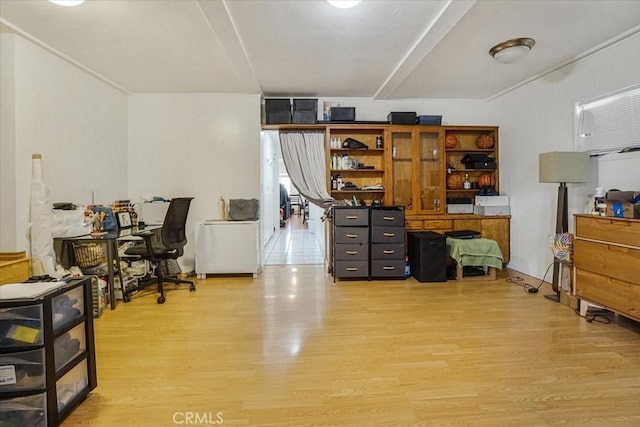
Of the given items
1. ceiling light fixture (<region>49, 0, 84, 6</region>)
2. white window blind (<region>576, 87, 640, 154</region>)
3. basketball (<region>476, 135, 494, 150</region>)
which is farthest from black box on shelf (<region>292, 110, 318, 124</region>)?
white window blind (<region>576, 87, 640, 154</region>)

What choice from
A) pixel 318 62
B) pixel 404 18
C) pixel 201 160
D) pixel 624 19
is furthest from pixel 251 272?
pixel 624 19

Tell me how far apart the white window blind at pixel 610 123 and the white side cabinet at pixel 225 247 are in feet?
13.0

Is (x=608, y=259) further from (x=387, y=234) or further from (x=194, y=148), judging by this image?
(x=194, y=148)

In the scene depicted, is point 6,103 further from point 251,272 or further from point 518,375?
point 518,375

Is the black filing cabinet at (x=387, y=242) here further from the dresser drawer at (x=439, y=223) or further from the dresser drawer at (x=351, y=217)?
the dresser drawer at (x=439, y=223)

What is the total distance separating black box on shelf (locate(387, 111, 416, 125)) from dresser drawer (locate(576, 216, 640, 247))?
2.49 m

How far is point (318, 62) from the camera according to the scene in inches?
142

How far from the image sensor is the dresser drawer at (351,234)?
13.9 feet

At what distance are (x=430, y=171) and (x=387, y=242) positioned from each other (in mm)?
1441

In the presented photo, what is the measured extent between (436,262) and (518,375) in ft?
7.15

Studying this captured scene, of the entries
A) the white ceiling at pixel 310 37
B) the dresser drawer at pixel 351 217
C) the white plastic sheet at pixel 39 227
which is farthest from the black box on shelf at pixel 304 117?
the white plastic sheet at pixel 39 227

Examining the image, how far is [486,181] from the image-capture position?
488 centimetres

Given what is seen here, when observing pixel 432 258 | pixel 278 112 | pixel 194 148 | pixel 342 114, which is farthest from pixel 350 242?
pixel 194 148

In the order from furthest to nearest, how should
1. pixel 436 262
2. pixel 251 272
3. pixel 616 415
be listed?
pixel 251 272 → pixel 436 262 → pixel 616 415
